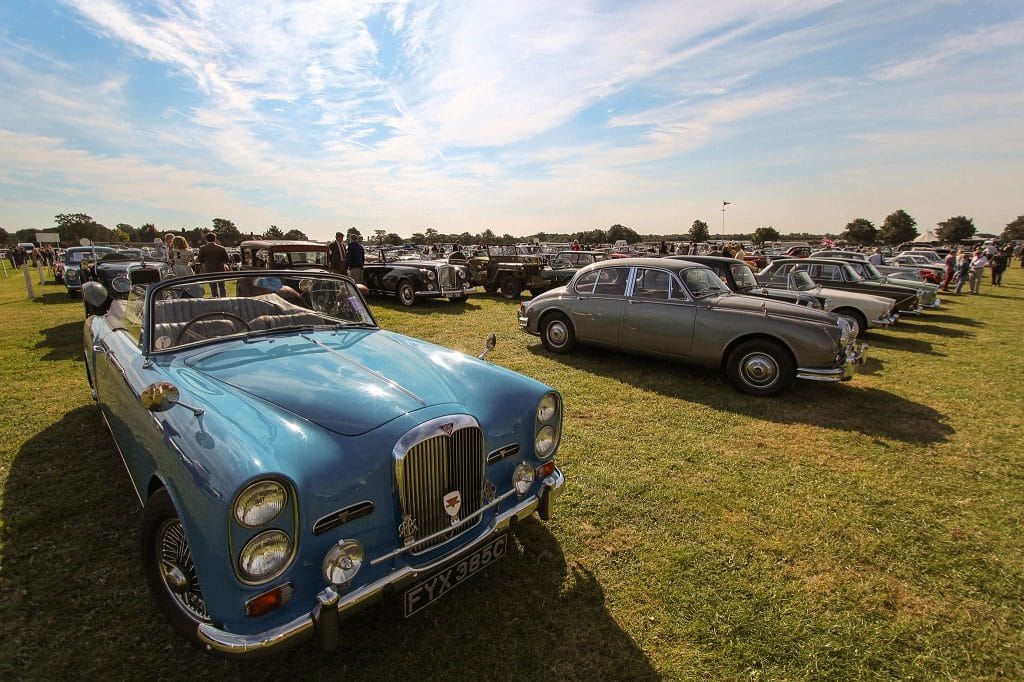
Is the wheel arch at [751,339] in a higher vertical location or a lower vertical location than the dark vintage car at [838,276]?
lower

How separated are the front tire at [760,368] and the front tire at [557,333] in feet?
8.17

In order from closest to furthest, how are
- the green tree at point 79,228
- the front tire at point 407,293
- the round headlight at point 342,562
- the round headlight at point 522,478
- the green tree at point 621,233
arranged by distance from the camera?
the round headlight at point 342,562, the round headlight at point 522,478, the front tire at point 407,293, the green tree at point 79,228, the green tree at point 621,233

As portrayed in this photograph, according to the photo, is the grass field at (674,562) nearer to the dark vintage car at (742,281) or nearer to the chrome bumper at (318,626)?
the chrome bumper at (318,626)

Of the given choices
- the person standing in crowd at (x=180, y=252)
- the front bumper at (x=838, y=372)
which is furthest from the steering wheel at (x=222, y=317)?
the person standing in crowd at (x=180, y=252)

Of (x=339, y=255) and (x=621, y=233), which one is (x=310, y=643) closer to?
(x=339, y=255)

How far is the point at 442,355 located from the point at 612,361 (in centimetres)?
478

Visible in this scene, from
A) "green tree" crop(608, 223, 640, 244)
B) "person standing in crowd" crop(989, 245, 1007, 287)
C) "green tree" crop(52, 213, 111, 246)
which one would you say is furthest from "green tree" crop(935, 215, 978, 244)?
"green tree" crop(52, 213, 111, 246)

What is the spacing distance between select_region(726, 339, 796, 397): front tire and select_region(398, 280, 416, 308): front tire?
30.7 ft

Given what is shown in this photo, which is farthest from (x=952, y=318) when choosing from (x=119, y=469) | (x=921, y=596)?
(x=119, y=469)

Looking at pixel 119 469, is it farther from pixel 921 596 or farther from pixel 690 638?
pixel 921 596

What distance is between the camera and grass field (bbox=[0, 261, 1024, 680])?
7.43 feet

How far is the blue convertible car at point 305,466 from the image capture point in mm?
1783

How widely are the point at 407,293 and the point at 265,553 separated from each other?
12013 millimetres

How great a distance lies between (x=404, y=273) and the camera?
13.5 metres
